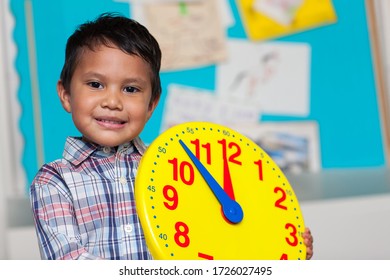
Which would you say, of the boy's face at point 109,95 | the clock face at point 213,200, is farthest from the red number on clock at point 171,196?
the boy's face at point 109,95

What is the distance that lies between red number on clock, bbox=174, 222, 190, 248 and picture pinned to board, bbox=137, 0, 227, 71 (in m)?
Answer: 1.06

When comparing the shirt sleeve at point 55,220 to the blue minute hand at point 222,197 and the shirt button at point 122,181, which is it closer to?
the shirt button at point 122,181

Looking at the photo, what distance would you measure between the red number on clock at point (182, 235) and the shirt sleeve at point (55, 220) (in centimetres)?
10

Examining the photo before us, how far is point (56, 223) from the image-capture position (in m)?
0.77

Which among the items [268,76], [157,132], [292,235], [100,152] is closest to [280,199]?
[292,235]

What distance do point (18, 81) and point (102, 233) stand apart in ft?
3.11

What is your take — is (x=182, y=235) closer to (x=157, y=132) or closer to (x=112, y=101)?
(x=112, y=101)

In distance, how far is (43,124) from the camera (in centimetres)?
165

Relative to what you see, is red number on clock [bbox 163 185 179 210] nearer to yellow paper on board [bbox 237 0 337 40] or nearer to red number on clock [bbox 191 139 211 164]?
red number on clock [bbox 191 139 211 164]

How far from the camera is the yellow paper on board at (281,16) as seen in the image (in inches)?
74.0

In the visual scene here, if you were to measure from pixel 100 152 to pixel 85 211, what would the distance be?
3.9 inches
